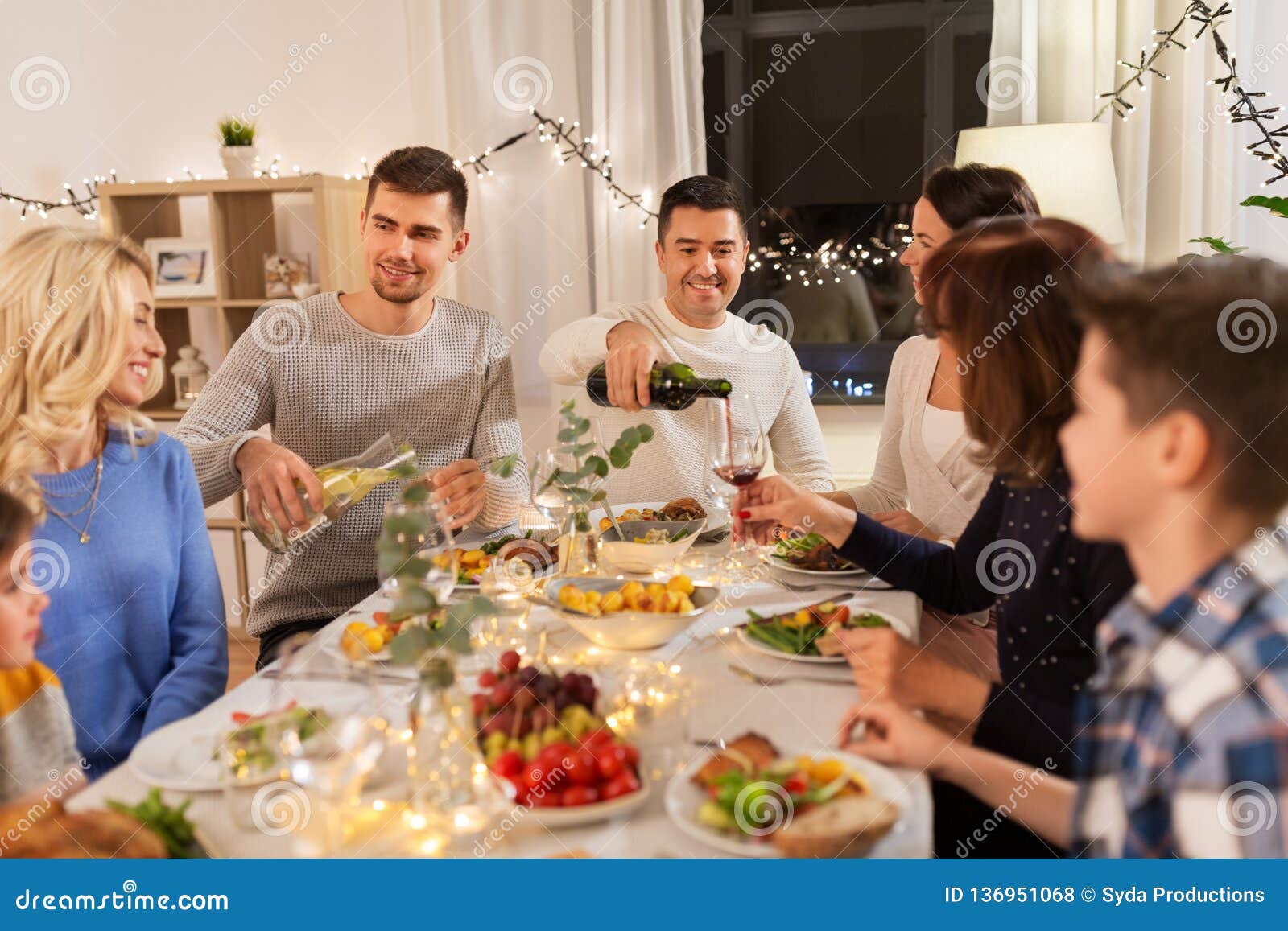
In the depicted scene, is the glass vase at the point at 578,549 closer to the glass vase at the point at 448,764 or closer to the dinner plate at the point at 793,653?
the dinner plate at the point at 793,653

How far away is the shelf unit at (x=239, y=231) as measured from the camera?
11.3 ft

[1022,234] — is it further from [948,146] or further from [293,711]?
[948,146]

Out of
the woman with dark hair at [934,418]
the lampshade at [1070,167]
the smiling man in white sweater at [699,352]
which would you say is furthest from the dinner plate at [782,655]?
the lampshade at [1070,167]

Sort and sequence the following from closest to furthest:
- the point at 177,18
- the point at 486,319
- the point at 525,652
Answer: the point at 525,652
the point at 486,319
the point at 177,18

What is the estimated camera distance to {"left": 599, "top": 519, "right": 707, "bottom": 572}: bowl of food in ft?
5.79

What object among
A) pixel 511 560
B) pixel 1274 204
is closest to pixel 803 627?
pixel 511 560

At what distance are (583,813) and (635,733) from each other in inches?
6.1

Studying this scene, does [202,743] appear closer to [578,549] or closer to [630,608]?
[630,608]

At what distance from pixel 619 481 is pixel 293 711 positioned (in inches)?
63.5

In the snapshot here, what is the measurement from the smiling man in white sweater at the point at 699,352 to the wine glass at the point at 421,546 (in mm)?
1124

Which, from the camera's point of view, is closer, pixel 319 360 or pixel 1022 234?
pixel 1022 234
